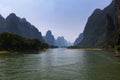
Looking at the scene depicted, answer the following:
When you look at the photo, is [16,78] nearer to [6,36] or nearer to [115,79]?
[115,79]

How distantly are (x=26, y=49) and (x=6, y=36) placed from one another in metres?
26.7

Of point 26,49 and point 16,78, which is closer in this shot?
point 16,78

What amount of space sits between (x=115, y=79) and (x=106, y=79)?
155cm

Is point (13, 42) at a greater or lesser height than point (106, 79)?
greater

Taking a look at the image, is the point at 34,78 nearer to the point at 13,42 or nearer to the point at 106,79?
the point at 106,79

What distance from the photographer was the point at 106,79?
41.2 m

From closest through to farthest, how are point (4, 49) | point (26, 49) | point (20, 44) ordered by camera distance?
1. point (4, 49)
2. point (20, 44)
3. point (26, 49)

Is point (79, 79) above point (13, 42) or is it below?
below

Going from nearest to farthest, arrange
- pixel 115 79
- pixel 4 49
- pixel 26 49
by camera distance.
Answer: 1. pixel 115 79
2. pixel 4 49
3. pixel 26 49

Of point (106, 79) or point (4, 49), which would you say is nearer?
point (106, 79)

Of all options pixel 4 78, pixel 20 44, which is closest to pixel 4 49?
pixel 20 44

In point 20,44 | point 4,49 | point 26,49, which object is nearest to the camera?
point 4,49

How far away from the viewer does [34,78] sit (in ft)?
140

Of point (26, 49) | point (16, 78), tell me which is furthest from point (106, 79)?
point (26, 49)
